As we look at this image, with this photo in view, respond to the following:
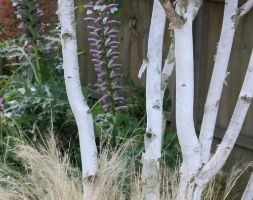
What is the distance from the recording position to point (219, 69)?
9.39 ft

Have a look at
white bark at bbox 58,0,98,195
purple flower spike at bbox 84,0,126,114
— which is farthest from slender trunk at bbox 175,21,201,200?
purple flower spike at bbox 84,0,126,114

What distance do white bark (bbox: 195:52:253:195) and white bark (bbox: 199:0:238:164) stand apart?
0.46 feet

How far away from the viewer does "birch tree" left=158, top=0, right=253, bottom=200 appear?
2492 mm

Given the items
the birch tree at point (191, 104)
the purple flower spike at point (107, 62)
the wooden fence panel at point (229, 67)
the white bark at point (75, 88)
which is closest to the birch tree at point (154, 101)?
the birch tree at point (191, 104)

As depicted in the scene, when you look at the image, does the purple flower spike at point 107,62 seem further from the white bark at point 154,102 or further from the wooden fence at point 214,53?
the white bark at point 154,102

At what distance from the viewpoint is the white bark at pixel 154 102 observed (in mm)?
2840

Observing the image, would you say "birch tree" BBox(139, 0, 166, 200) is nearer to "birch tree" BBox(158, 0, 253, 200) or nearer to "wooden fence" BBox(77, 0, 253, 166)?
"birch tree" BBox(158, 0, 253, 200)

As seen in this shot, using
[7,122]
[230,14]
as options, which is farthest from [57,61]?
[230,14]

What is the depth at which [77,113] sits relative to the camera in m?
2.98

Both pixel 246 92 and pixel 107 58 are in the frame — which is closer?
pixel 246 92

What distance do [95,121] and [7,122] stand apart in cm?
82

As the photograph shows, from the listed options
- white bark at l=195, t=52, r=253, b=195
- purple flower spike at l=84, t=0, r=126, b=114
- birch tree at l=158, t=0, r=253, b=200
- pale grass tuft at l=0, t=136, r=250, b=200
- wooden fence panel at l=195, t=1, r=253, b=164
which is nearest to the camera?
birch tree at l=158, t=0, r=253, b=200

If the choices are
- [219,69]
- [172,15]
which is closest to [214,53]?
[219,69]

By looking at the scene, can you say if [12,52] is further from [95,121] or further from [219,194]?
[219,194]
